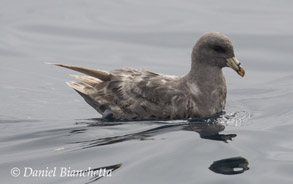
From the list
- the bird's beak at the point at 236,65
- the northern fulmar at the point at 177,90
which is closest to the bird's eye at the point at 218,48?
the northern fulmar at the point at 177,90

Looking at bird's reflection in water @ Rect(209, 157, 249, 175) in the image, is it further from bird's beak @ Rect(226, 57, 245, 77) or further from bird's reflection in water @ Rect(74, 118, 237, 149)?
bird's beak @ Rect(226, 57, 245, 77)

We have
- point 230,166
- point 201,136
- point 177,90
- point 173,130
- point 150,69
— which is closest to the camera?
point 230,166

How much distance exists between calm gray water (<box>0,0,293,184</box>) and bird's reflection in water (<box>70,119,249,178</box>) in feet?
0.05

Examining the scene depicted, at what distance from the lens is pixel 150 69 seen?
13.6m

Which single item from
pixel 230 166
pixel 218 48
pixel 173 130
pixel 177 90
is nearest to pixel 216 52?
pixel 218 48

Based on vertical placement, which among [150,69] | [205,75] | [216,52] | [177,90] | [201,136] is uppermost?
[150,69]

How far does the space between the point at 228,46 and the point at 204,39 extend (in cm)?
37

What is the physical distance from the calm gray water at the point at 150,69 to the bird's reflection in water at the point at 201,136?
0.05 feet

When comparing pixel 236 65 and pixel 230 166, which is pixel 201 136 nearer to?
pixel 230 166

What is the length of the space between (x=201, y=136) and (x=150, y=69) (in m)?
4.55

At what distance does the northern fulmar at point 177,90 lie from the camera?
9.88 meters

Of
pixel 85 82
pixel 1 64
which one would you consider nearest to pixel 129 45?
pixel 1 64

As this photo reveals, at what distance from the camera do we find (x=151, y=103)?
9.94m

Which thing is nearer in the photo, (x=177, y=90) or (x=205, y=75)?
(x=177, y=90)
